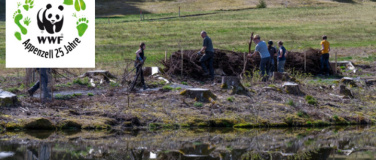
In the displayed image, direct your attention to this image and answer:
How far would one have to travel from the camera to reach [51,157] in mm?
13586

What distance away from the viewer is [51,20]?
22.1m

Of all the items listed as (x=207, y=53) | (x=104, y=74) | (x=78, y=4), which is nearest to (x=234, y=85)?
(x=207, y=53)

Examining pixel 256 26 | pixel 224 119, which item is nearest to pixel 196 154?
pixel 224 119

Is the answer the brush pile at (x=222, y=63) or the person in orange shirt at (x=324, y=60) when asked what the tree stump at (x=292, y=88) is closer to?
the brush pile at (x=222, y=63)

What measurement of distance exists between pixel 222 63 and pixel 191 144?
9830mm

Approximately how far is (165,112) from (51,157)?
5.70m

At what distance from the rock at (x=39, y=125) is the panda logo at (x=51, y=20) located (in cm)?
493

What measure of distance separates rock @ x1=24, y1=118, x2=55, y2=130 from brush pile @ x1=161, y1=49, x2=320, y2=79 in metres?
7.08

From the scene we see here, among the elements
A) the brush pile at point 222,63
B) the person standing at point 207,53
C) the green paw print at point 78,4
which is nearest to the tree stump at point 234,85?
the brush pile at point 222,63

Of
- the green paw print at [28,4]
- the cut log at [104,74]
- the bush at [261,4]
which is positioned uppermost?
the bush at [261,4]

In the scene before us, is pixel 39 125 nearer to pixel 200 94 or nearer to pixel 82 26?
pixel 200 94

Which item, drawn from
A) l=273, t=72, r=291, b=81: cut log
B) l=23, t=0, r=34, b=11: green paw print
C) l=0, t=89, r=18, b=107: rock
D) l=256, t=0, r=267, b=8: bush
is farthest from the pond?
l=256, t=0, r=267, b=8: bush

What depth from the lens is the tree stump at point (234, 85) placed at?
2079cm

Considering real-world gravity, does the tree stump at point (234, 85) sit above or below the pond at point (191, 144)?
above
